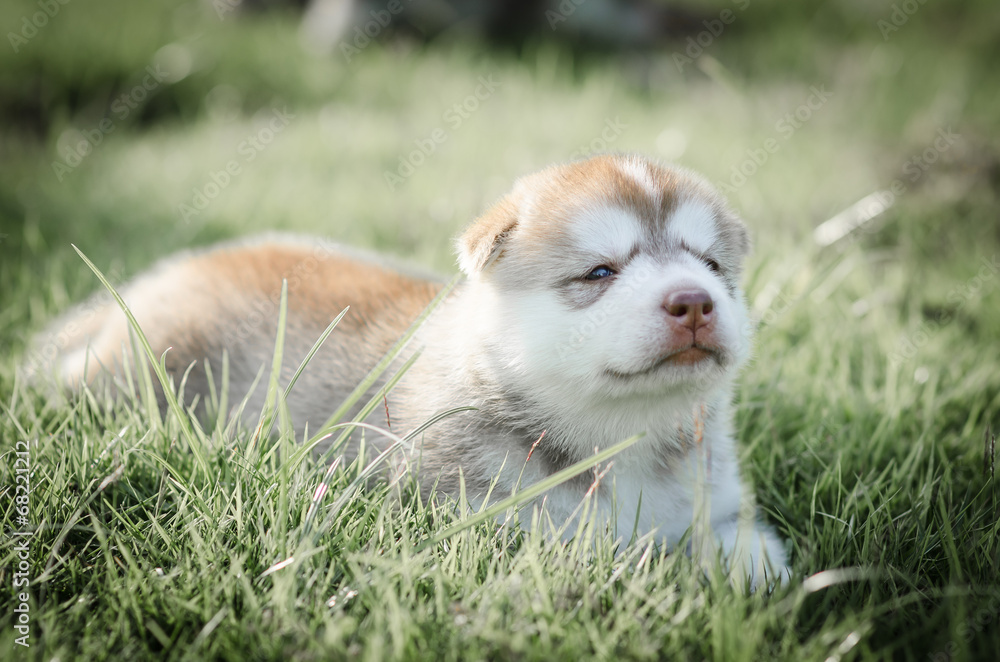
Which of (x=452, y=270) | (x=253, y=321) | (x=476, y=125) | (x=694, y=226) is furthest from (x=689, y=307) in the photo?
(x=476, y=125)

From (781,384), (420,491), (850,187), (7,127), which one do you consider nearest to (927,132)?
(850,187)

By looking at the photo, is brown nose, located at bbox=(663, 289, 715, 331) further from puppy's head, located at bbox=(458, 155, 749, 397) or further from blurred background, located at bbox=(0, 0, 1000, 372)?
blurred background, located at bbox=(0, 0, 1000, 372)

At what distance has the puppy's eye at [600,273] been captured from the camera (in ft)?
7.74

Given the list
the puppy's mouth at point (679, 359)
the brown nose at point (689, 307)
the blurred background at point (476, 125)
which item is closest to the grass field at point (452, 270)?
the blurred background at point (476, 125)

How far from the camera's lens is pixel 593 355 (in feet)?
7.29

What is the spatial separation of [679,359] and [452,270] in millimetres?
2417

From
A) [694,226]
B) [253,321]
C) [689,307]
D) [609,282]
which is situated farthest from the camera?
[253,321]

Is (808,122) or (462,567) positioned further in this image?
(808,122)

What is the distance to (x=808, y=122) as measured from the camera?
24.0ft

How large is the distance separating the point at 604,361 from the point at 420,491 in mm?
754

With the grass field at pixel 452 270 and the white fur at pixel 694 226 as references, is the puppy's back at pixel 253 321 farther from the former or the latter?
the white fur at pixel 694 226

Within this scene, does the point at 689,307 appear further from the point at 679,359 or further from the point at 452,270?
the point at 452,270

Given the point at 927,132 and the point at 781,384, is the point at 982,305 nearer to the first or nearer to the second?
the point at 781,384

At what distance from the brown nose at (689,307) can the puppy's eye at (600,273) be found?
275 millimetres
